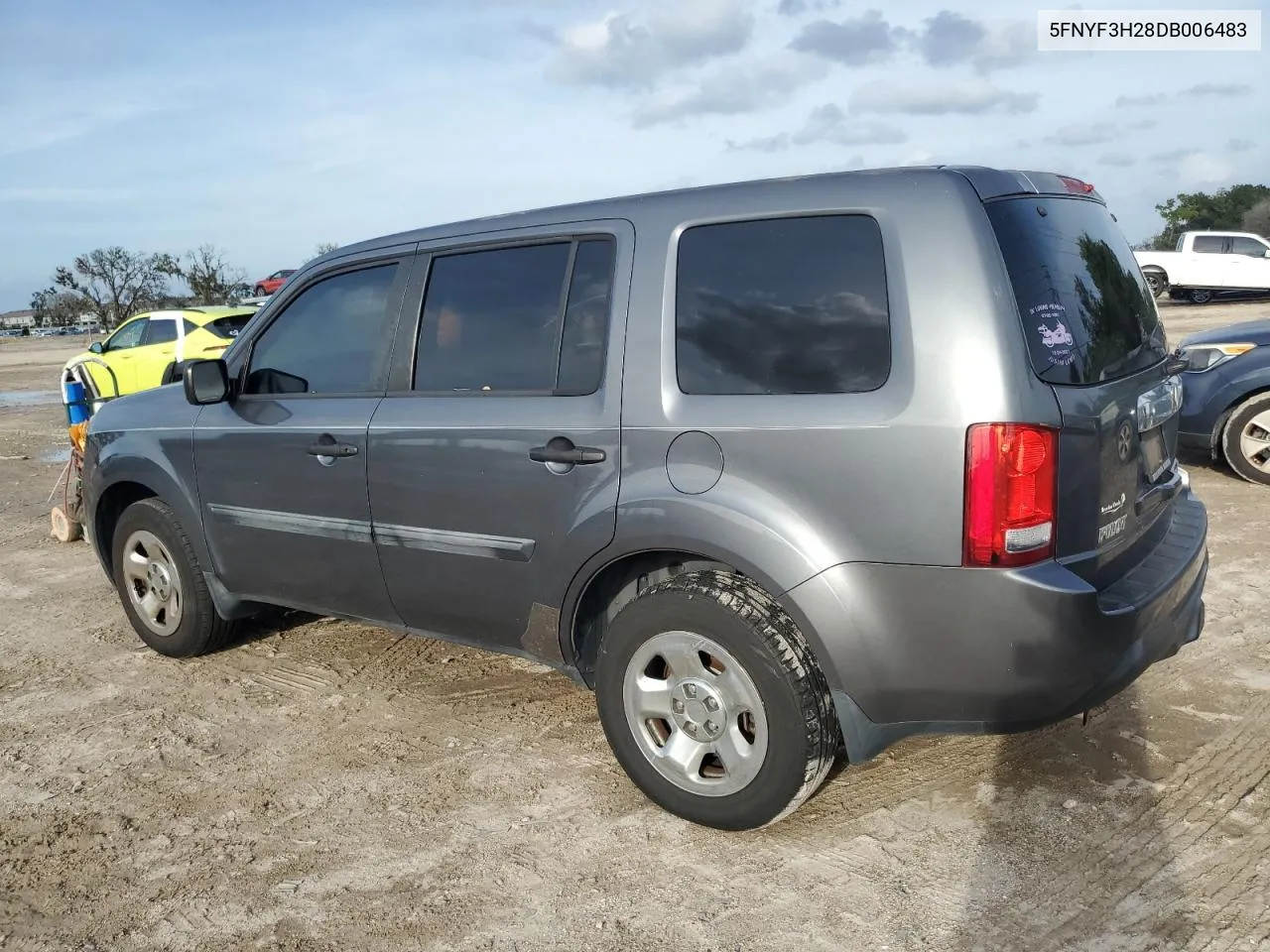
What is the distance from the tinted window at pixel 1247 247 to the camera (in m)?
25.5

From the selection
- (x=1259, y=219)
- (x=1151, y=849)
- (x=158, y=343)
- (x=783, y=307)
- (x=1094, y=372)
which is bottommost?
(x=1151, y=849)

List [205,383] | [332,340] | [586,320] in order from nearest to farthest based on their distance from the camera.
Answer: [586,320] → [332,340] → [205,383]

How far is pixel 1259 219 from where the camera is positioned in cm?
4444

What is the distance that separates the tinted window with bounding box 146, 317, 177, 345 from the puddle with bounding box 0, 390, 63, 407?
353 centimetres

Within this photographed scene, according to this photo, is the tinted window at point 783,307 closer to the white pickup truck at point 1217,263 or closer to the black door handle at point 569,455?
the black door handle at point 569,455

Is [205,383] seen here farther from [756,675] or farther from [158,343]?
[158,343]

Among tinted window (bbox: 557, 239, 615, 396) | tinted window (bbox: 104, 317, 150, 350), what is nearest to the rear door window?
tinted window (bbox: 557, 239, 615, 396)

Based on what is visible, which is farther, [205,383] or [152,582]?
[152,582]

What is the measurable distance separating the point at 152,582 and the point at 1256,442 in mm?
7141

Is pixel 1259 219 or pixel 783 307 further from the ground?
pixel 1259 219

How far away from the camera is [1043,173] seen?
325 cm

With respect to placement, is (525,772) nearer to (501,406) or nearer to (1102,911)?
(501,406)

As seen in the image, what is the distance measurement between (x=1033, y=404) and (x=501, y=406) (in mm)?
1691

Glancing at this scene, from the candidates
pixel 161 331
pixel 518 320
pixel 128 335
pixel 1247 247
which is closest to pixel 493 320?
pixel 518 320
